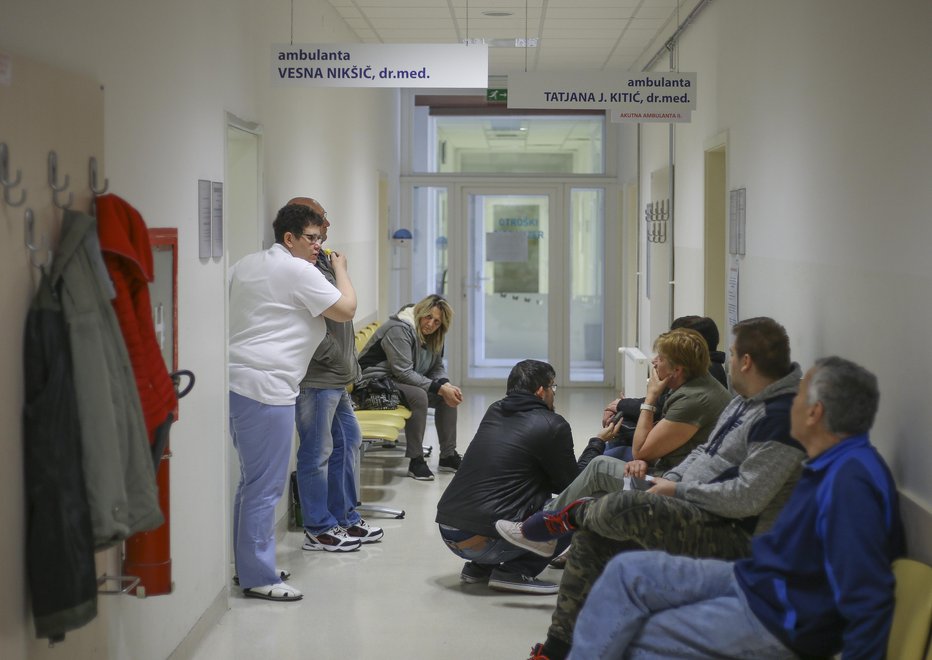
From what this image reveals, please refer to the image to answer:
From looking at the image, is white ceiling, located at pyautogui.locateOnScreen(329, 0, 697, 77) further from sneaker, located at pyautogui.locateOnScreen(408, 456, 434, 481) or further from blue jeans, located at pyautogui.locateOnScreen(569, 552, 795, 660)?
blue jeans, located at pyautogui.locateOnScreen(569, 552, 795, 660)

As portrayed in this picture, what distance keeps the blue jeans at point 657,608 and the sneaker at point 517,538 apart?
1.69 metres

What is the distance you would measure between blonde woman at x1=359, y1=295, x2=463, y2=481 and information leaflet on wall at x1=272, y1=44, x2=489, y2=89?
220cm

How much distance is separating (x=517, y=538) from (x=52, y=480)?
2.53m

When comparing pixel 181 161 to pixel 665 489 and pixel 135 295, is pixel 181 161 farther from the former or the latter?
pixel 665 489

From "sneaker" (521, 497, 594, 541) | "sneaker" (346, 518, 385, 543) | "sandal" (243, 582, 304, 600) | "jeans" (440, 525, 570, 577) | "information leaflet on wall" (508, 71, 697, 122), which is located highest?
"information leaflet on wall" (508, 71, 697, 122)

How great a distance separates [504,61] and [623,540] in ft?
25.4

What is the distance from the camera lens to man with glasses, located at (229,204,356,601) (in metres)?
5.01

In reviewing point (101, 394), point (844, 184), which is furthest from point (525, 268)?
point (101, 394)

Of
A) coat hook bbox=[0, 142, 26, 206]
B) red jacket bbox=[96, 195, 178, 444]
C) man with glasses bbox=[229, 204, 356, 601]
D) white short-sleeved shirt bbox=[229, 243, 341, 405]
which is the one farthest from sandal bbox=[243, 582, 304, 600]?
coat hook bbox=[0, 142, 26, 206]

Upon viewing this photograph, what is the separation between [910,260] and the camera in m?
3.50

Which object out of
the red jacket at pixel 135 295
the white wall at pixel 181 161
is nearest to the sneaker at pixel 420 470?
the white wall at pixel 181 161

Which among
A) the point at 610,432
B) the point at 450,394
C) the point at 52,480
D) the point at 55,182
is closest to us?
the point at 52,480

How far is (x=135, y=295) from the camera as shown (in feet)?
10.8

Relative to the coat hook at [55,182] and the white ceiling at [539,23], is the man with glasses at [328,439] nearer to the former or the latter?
the coat hook at [55,182]
